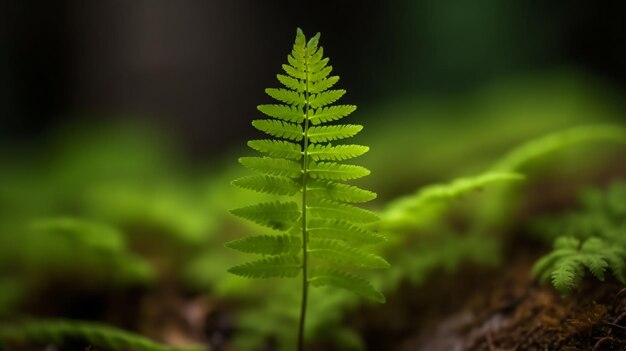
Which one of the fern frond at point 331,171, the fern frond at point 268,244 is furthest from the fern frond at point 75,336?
the fern frond at point 331,171

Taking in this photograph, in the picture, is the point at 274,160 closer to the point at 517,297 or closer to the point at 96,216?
the point at 517,297

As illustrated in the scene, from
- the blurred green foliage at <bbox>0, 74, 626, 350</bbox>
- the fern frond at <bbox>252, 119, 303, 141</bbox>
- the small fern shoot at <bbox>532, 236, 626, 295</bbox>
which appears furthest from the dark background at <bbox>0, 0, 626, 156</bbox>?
the fern frond at <bbox>252, 119, 303, 141</bbox>

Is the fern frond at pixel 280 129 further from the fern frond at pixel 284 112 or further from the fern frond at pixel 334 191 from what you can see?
the fern frond at pixel 334 191

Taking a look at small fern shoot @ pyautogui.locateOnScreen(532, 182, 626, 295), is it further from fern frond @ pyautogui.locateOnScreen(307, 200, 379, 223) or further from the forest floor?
fern frond @ pyautogui.locateOnScreen(307, 200, 379, 223)

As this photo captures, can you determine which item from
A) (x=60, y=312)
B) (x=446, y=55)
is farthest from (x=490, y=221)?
(x=446, y=55)

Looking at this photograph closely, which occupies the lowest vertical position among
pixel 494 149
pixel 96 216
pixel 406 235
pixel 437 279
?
pixel 437 279

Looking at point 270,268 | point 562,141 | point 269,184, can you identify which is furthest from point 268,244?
point 562,141
